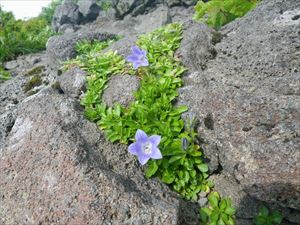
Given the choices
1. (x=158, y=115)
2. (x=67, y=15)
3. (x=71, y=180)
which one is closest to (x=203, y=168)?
(x=158, y=115)

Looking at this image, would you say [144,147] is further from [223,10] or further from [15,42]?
[15,42]

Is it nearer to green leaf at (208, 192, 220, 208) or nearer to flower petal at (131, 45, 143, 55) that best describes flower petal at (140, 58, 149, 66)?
flower petal at (131, 45, 143, 55)

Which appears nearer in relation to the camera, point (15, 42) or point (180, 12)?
point (15, 42)

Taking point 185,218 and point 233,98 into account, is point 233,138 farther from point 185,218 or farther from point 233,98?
point 185,218

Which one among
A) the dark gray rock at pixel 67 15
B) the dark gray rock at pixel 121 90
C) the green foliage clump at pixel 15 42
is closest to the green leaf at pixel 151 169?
the dark gray rock at pixel 121 90

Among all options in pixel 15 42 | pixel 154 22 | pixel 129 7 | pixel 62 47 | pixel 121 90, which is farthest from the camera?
pixel 129 7

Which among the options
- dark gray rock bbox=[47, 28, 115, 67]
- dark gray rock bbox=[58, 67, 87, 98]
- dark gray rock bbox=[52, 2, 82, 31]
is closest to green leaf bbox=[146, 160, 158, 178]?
dark gray rock bbox=[58, 67, 87, 98]
